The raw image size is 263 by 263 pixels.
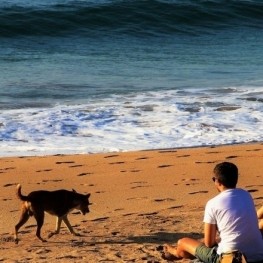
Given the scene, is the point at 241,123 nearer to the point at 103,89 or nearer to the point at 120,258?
the point at 103,89

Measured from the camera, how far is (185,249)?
663 centimetres

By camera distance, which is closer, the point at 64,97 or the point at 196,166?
the point at 196,166

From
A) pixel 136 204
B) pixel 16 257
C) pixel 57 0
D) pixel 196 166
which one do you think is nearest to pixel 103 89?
pixel 196 166

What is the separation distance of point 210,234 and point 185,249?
643mm

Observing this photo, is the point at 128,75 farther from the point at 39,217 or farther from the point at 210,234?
the point at 210,234

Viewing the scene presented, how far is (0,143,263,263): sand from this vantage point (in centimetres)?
770

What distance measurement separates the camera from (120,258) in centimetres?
734

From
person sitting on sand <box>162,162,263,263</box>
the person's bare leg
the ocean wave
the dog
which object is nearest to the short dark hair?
person sitting on sand <box>162,162,263,263</box>

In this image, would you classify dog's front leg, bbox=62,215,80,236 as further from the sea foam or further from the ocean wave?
the ocean wave

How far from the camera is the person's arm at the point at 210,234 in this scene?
5.98 meters

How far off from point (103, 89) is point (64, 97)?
1.35 m

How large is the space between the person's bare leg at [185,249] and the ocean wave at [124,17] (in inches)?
893

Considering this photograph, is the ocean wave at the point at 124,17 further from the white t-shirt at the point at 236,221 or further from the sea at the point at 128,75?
the white t-shirt at the point at 236,221

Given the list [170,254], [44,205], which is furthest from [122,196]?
[170,254]
